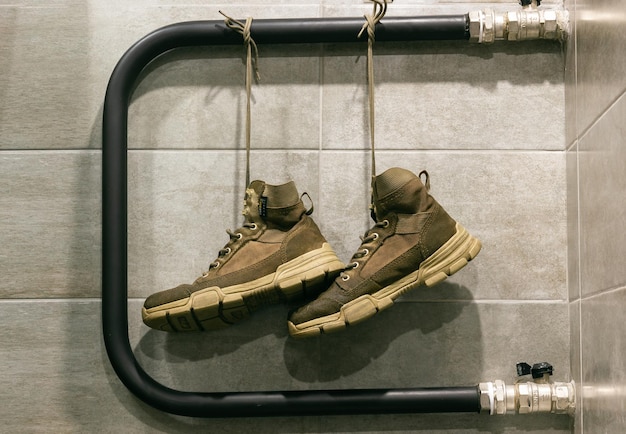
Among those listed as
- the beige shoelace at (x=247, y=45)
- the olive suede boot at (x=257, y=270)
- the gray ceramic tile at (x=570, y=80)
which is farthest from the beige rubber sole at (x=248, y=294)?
the gray ceramic tile at (x=570, y=80)

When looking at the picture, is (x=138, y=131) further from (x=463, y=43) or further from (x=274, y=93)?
(x=463, y=43)

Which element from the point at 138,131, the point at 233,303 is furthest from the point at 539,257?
the point at 138,131

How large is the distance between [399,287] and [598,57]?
1.73 ft

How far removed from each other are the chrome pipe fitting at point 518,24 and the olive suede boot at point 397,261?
35cm

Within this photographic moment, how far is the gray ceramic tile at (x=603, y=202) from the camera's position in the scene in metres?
1.11

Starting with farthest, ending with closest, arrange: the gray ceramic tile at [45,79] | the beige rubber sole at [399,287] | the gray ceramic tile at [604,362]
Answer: the gray ceramic tile at [45,79] < the beige rubber sole at [399,287] < the gray ceramic tile at [604,362]

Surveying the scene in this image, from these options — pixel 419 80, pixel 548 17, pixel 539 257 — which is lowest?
pixel 539 257

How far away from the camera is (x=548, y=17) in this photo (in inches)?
56.6

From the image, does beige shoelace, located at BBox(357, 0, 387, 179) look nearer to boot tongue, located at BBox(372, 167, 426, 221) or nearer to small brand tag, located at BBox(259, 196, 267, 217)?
boot tongue, located at BBox(372, 167, 426, 221)

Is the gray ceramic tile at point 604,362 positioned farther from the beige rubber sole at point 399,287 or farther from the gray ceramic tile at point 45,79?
the gray ceramic tile at point 45,79

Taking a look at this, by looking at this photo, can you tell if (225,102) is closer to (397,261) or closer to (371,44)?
(371,44)

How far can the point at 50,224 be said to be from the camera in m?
1.49

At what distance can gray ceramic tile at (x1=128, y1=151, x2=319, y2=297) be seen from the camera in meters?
1.48

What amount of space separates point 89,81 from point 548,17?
95cm
